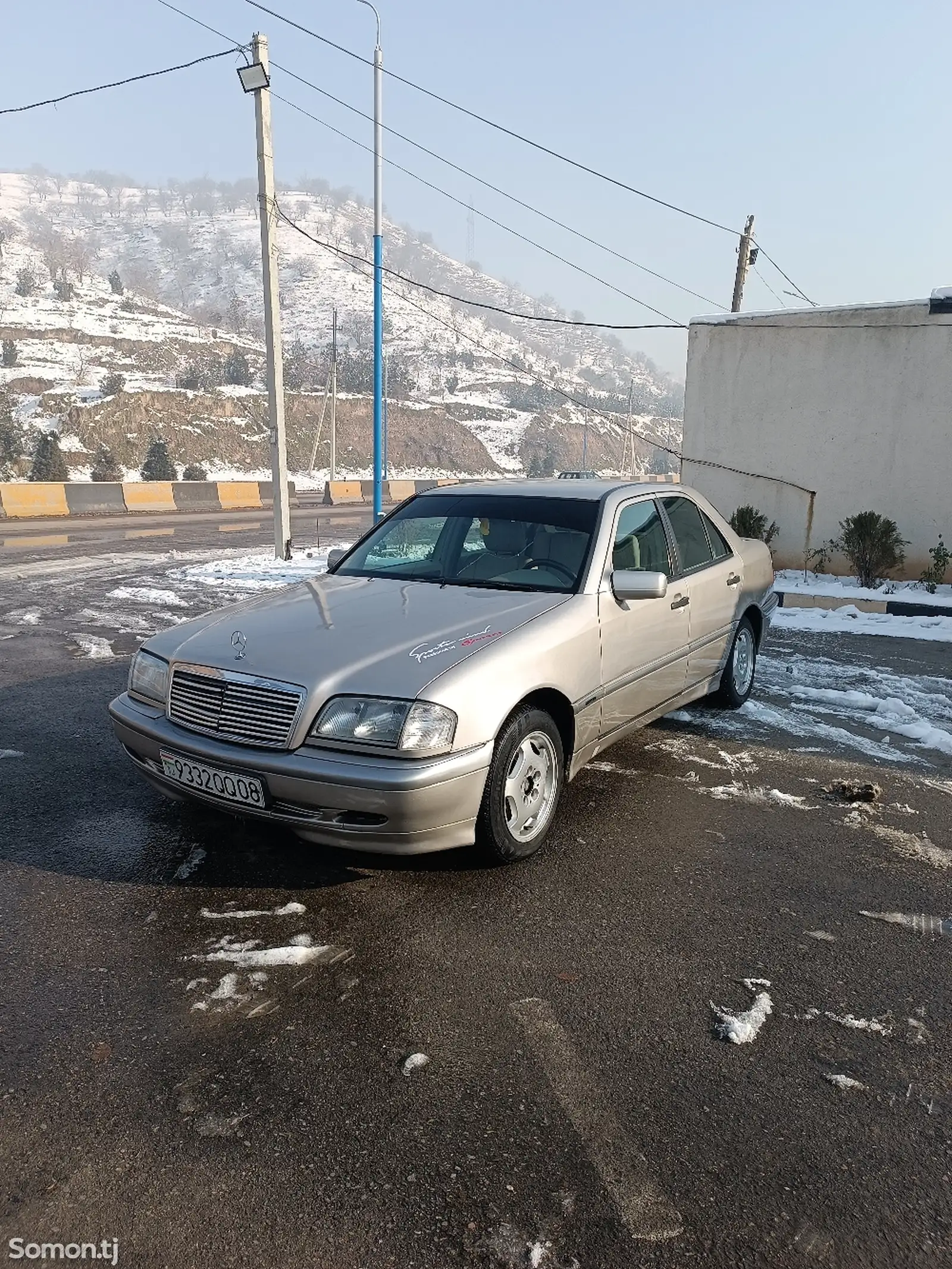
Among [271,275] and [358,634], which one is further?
[271,275]

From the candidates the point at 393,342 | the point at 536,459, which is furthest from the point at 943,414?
the point at 393,342

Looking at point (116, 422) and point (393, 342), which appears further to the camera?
point (393, 342)

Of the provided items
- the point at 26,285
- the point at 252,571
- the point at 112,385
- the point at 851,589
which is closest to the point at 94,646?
the point at 252,571

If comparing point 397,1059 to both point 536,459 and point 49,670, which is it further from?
point 536,459

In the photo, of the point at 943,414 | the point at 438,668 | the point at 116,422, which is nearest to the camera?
the point at 438,668

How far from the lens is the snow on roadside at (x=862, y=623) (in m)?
8.79

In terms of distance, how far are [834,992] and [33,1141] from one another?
7.71ft

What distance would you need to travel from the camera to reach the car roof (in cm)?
468

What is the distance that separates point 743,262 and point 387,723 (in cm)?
2604

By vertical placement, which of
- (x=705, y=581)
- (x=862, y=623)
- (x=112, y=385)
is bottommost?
(x=862, y=623)

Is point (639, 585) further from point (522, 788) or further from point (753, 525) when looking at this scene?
point (753, 525)

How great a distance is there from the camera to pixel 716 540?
18.3ft

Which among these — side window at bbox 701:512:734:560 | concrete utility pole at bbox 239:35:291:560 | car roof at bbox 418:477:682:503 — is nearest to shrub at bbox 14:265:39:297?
concrete utility pole at bbox 239:35:291:560

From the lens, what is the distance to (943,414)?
1077 centimetres
